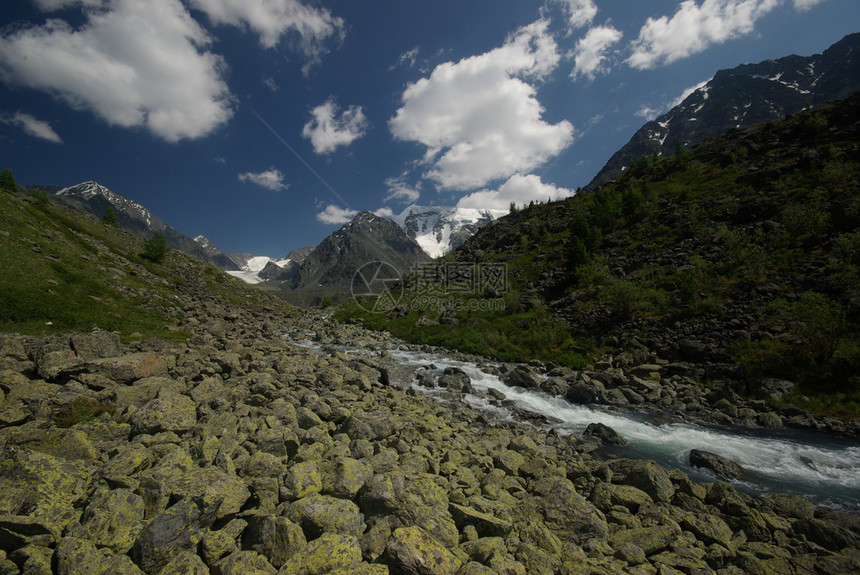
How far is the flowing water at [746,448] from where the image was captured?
43.3 ft

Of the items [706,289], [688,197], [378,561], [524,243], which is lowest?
[378,561]

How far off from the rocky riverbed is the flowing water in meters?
3.01

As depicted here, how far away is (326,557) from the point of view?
18.0 feet

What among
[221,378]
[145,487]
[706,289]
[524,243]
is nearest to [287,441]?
[145,487]

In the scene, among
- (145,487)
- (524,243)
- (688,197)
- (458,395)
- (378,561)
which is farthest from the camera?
(524,243)

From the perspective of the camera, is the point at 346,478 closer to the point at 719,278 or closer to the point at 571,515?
the point at 571,515

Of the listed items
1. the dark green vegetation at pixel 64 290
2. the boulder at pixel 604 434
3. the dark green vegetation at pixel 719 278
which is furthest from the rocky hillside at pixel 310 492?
the dark green vegetation at pixel 719 278

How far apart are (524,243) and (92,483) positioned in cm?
7385

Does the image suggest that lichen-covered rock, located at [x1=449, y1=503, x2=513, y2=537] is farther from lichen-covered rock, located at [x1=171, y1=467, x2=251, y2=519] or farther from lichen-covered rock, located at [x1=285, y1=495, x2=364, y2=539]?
lichen-covered rock, located at [x1=171, y1=467, x2=251, y2=519]

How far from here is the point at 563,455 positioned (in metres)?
14.4

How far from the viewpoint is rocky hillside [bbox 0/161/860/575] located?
5488 millimetres

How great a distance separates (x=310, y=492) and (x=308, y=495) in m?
0.11

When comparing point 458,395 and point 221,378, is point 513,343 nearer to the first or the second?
point 458,395

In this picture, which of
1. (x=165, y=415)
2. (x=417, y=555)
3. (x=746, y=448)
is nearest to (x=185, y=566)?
(x=417, y=555)
